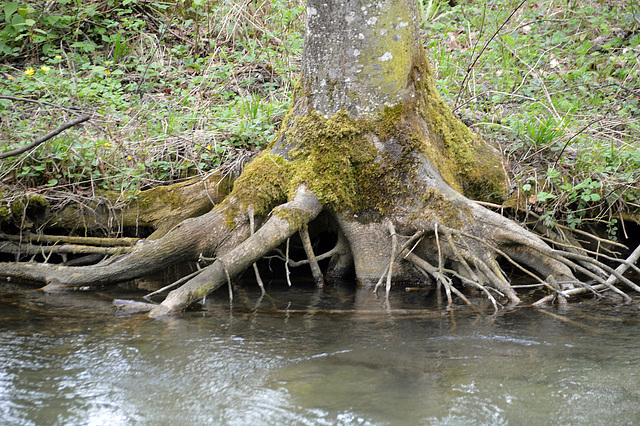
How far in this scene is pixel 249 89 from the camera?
7.41 meters

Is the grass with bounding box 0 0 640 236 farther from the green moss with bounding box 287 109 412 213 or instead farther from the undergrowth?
the green moss with bounding box 287 109 412 213

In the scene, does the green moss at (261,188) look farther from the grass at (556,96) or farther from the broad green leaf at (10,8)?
the broad green leaf at (10,8)

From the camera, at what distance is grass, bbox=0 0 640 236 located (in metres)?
5.27

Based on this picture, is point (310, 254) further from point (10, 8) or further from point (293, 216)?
point (10, 8)

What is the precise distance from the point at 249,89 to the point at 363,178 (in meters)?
3.18

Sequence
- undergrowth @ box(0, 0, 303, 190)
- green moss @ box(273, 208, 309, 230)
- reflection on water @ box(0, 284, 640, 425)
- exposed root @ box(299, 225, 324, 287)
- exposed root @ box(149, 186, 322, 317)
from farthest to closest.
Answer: undergrowth @ box(0, 0, 303, 190)
exposed root @ box(299, 225, 324, 287)
green moss @ box(273, 208, 309, 230)
exposed root @ box(149, 186, 322, 317)
reflection on water @ box(0, 284, 640, 425)

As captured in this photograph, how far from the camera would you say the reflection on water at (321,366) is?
2420 mm

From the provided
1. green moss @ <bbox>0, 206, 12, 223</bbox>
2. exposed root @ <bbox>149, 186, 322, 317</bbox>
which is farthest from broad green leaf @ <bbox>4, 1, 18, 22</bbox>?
exposed root @ <bbox>149, 186, 322, 317</bbox>

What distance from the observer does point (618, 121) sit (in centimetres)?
594

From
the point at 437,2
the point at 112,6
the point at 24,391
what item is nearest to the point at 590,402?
the point at 24,391

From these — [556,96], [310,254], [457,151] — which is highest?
[556,96]

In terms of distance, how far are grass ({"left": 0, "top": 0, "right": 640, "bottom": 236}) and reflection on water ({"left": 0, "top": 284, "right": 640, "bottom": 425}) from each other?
1.55m

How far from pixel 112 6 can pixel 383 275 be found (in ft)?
20.9

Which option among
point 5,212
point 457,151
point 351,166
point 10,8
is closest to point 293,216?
point 351,166
